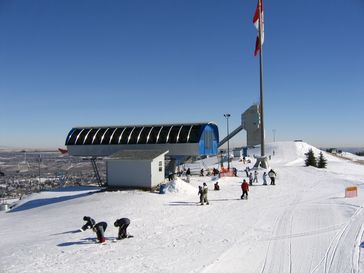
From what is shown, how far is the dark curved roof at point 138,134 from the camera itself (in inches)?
1244

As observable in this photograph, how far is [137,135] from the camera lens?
33312mm

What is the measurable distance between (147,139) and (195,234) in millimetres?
19269

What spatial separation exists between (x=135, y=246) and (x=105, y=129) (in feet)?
79.8

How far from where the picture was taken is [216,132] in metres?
35.1

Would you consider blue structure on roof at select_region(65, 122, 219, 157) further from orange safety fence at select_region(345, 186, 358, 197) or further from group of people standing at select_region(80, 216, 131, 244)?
group of people standing at select_region(80, 216, 131, 244)

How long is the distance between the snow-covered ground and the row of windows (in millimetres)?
7693

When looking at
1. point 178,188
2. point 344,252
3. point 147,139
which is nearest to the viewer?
point 344,252

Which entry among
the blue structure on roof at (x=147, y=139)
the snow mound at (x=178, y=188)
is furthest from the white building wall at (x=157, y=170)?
the blue structure on roof at (x=147, y=139)

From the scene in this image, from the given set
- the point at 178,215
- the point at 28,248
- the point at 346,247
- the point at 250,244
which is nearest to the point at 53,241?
the point at 28,248

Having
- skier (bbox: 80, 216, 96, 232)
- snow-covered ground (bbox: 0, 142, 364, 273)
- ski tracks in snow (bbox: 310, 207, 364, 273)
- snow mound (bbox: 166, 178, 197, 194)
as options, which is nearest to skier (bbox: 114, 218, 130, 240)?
snow-covered ground (bbox: 0, 142, 364, 273)

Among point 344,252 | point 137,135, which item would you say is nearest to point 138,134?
point 137,135

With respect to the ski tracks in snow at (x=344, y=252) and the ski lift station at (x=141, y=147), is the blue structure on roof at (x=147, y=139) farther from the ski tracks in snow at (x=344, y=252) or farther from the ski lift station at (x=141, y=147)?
the ski tracks in snow at (x=344, y=252)

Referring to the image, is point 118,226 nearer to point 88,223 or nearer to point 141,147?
point 88,223

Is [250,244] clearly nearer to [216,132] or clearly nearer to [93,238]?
[93,238]
